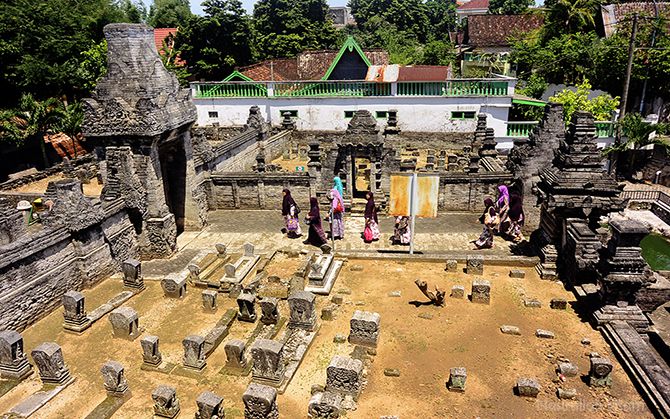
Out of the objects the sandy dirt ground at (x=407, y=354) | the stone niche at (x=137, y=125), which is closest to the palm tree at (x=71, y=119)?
the stone niche at (x=137, y=125)

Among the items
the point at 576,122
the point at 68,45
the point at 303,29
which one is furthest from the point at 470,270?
the point at 303,29

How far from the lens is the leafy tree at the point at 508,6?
75.6 metres

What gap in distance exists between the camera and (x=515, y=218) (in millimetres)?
18141

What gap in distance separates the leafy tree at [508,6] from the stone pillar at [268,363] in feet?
259

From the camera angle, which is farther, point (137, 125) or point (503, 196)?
point (503, 196)

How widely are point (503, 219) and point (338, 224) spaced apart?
6773 mm

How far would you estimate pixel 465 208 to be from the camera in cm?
2209

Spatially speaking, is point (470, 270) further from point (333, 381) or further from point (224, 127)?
point (224, 127)

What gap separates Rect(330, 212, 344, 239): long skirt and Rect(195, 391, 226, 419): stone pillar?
33.9ft

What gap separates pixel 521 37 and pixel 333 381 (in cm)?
4748

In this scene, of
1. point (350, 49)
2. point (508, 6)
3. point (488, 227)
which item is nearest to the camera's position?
point (488, 227)

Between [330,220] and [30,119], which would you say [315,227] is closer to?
[330,220]

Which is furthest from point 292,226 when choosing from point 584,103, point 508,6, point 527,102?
point 508,6

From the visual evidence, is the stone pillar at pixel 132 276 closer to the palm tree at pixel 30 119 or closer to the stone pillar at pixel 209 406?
the stone pillar at pixel 209 406
